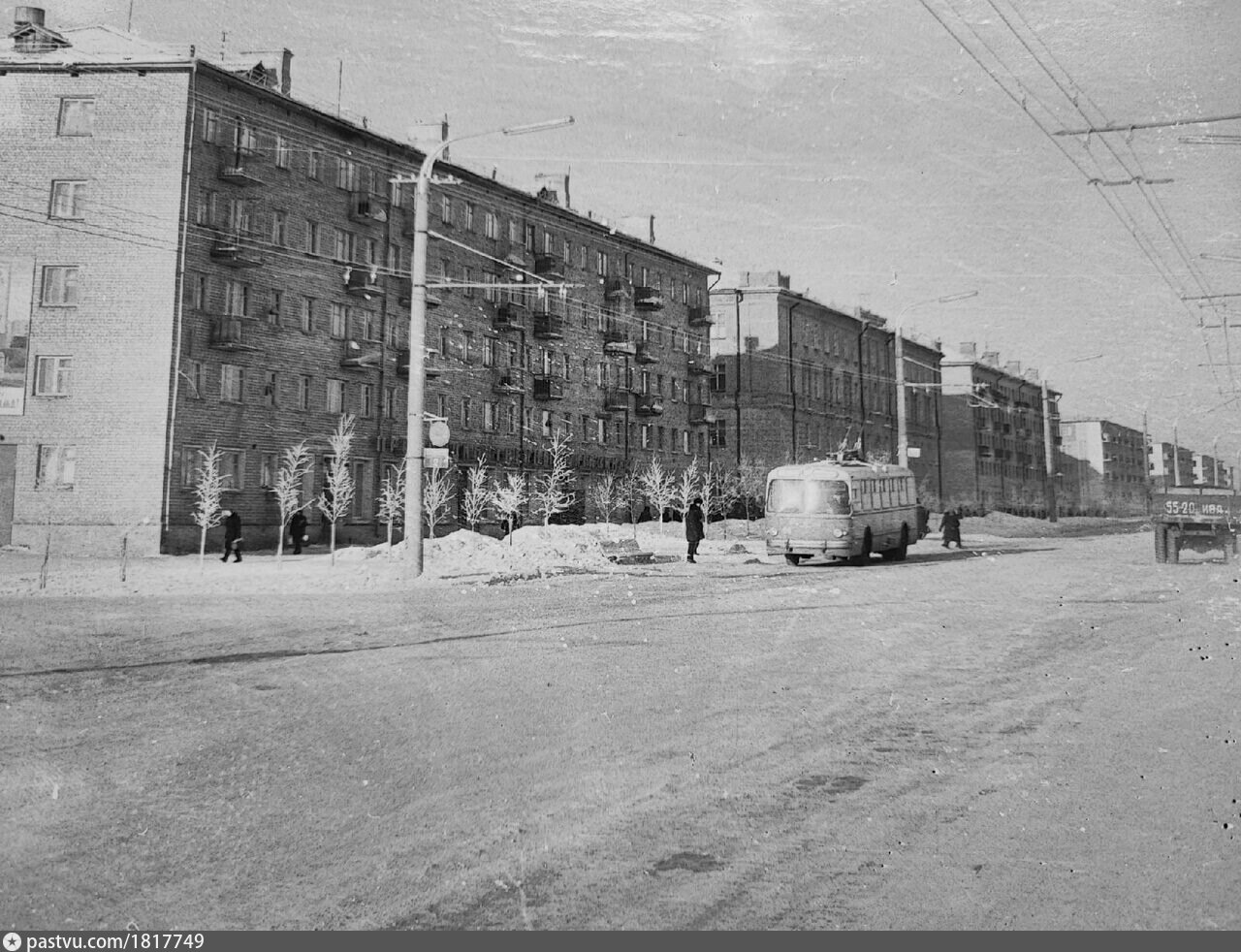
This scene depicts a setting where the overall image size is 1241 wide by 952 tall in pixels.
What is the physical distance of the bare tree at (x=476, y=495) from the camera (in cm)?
3444

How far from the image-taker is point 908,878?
3.58 metres

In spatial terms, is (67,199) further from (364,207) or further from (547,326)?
(547,326)

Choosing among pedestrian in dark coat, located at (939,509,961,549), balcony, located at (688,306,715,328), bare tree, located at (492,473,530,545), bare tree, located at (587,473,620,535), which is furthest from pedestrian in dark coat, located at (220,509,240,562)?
balcony, located at (688,306,715,328)

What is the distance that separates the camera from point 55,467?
2720 centimetres

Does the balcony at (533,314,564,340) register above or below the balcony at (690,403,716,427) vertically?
above

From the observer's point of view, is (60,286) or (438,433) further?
(60,286)

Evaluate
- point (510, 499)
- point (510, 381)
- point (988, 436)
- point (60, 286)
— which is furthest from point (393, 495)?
point (988, 436)

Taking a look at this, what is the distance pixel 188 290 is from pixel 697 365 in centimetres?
2917

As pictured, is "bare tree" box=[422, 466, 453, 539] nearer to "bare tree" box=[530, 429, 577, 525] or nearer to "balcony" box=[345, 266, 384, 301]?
"bare tree" box=[530, 429, 577, 525]

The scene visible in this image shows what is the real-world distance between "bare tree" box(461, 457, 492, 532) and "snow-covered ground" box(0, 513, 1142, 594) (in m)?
5.46

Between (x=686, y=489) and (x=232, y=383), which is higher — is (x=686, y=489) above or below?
below

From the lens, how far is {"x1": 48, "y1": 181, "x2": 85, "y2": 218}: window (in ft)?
91.8

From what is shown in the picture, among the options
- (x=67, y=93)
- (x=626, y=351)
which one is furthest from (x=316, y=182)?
(x=626, y=351)

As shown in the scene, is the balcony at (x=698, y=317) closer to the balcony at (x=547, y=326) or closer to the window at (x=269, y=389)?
the balcony at (x=547, y=326)
